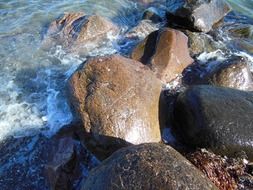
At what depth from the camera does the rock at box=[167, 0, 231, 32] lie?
28.4 ft

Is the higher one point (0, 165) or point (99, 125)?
point (99, 125)

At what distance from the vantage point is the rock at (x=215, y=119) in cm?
525

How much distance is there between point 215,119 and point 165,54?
1904 millimetres

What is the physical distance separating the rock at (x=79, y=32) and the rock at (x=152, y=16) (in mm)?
1066

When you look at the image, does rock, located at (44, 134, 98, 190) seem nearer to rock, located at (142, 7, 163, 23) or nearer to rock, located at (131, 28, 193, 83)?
rock, located at (131, 28, 193, 83)

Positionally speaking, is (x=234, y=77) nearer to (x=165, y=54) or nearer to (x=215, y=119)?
(x=165, y=54)

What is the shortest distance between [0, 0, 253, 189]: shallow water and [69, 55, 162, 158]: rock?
0.77 m

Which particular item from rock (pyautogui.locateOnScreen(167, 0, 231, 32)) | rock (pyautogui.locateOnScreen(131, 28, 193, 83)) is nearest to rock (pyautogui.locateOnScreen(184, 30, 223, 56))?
rock (pyautogui.locateOnScreen(167, 0, 231, 32))

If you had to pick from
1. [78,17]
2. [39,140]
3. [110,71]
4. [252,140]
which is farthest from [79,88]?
[78,17]

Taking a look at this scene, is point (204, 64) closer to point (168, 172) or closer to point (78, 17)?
point (78, 17)

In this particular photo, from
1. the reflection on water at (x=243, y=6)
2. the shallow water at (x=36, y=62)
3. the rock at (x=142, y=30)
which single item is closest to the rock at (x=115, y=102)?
the shallow water at (x=36, y=62)

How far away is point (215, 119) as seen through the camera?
5348 millimetres

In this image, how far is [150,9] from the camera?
32.2 feet

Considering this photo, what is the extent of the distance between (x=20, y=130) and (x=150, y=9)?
4.93 m
